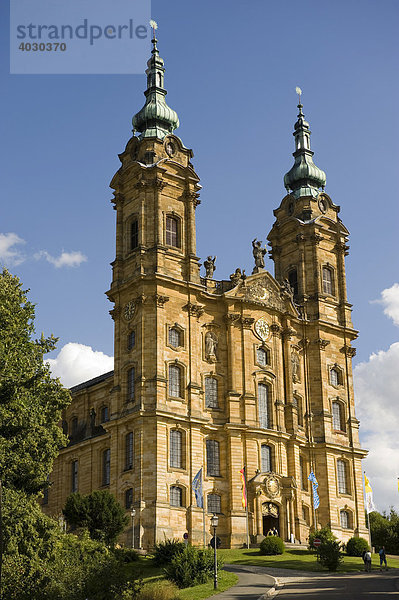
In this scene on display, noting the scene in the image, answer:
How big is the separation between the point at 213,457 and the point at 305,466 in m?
11.3

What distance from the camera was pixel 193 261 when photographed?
70.5m

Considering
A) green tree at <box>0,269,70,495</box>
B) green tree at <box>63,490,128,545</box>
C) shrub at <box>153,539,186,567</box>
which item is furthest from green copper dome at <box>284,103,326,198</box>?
green tree at <box>0,269,70,495</box>

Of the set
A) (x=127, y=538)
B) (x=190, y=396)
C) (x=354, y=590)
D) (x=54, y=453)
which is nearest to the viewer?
(x=354, y=590)

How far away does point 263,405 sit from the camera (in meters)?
72.1

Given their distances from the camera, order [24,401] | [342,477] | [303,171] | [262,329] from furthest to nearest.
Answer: [303,171]
[342,477]
[262,329]
[24,401]

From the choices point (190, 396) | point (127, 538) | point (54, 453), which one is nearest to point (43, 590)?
point (54, 453)

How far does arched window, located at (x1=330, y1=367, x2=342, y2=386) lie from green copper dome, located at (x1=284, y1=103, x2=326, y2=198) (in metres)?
18.0

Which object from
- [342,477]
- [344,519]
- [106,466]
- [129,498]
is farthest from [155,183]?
[344,519]

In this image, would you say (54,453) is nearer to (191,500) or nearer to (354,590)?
(354,590)

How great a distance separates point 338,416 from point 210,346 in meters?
16.3

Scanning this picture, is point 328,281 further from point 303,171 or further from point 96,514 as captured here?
point 96,514

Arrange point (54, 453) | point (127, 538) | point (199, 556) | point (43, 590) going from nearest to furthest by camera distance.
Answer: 1. point (43, 590)
2. point (54, 453)
3. point (199, 556)
4. point (127, 538)

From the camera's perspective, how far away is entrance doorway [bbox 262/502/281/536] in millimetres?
67625

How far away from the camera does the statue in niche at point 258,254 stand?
75.7 metres
